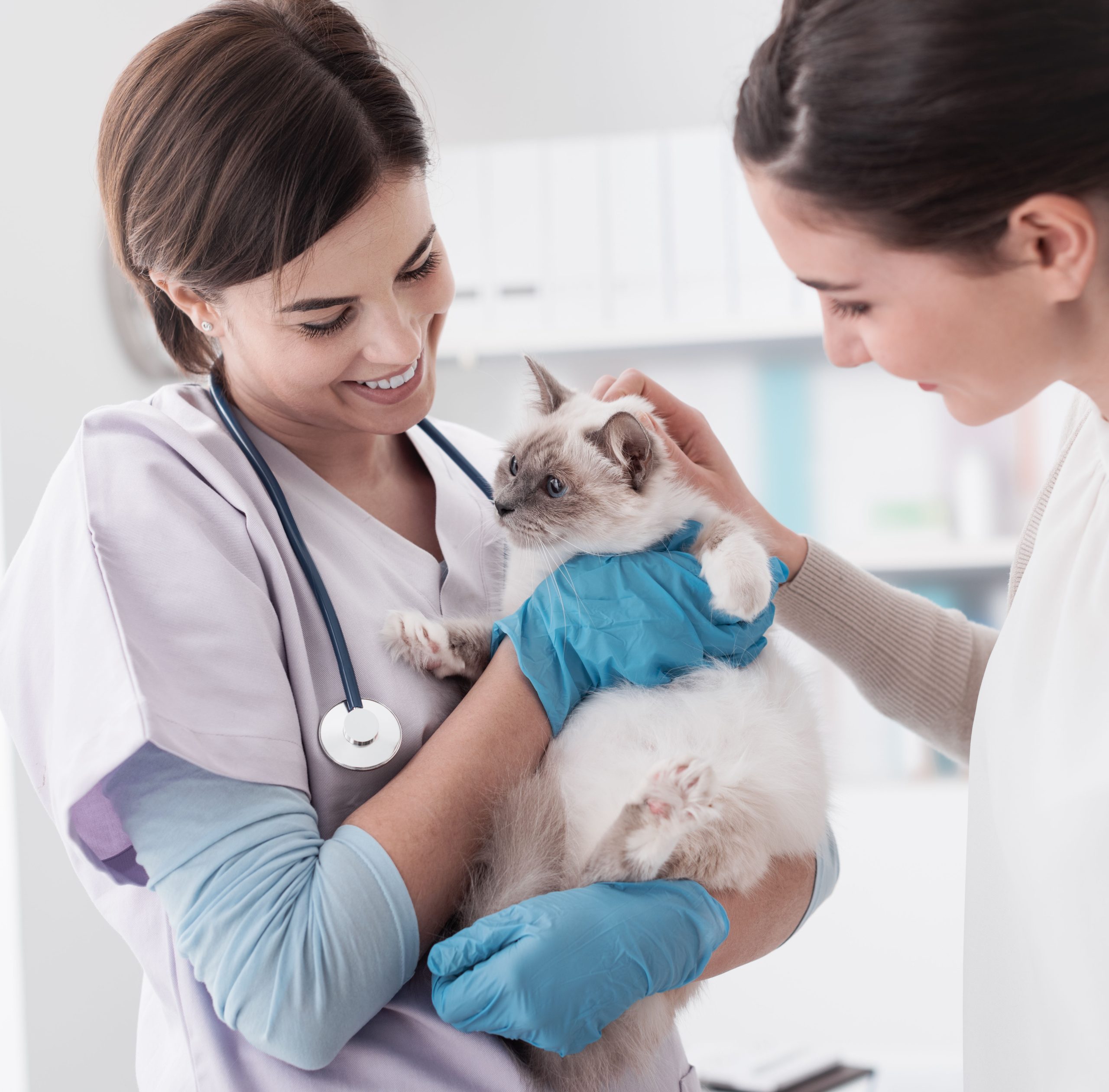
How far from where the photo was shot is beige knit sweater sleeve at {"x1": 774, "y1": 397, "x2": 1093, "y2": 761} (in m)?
1.66

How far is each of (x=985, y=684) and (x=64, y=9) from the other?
7.74 ft

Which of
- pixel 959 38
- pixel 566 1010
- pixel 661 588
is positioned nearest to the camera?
pixel 959 38

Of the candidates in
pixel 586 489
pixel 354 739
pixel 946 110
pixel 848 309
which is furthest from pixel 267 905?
pixel 946 110

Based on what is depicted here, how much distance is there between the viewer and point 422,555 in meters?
1.48

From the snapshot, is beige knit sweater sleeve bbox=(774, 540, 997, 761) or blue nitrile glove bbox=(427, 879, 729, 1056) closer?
blue nitrile glove bbox=(427, 879, 729, 1056)

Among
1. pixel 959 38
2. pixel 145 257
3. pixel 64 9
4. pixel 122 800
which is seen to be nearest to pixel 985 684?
pixel 959 38

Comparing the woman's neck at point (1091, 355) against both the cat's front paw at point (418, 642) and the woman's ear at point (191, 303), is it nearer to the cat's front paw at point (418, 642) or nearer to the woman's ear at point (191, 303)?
the cat's front paw at point (418, 642)

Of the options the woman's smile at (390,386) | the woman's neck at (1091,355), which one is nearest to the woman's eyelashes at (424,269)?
the woman's smile at (390,386)

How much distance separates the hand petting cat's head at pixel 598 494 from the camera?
155 centimetres

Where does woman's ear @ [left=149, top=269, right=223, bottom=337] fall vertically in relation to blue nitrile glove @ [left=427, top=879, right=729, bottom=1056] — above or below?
above

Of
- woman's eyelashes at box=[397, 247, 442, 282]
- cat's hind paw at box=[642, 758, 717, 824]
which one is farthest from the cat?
woman's eyelashes at box=[397, 247, 442, 282]

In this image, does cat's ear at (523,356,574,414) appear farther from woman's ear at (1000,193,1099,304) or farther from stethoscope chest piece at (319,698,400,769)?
woman's ear at (1000,193,1099,304)

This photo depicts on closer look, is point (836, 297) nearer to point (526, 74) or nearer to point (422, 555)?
point (422, 555)

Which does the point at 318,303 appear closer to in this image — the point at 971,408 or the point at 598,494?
the point at 598,494
